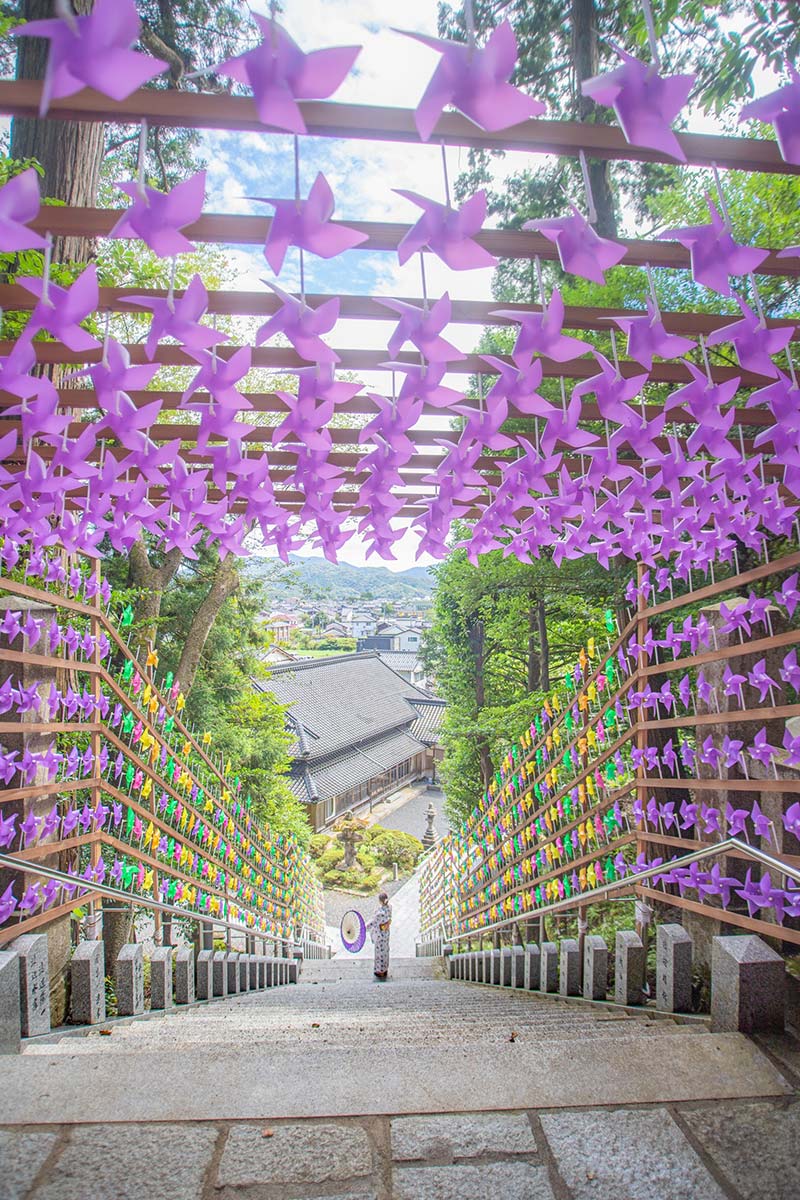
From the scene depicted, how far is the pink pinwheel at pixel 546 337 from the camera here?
1209mm

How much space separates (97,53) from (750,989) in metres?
2.40

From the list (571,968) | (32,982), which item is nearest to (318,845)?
(571,968)

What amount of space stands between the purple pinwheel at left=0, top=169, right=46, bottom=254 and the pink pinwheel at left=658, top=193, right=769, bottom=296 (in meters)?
0.95

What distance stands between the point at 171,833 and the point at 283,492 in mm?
2674

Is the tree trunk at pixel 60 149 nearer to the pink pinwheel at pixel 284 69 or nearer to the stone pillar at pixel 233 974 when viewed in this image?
the pink pinwheel at pixel 284 69

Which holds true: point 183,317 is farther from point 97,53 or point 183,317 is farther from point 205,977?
point 205,977

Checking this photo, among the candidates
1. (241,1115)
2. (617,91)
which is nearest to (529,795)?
(241,1115)

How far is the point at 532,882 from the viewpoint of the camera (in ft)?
15.0

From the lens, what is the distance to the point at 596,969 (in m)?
2.99

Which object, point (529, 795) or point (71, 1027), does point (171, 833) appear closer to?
point (71, 1027)

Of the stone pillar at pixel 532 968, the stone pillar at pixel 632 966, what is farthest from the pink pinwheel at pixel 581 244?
the stone pillar at pixel 532 968

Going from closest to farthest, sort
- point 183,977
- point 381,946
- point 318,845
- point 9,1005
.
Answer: point 9,1005 → point 183,977 → point 381,946 → point 318,845

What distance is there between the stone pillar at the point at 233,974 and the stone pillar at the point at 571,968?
7.36ft

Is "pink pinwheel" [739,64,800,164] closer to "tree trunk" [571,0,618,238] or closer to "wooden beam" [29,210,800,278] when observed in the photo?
"wooden beam" [29,210,800,278]
